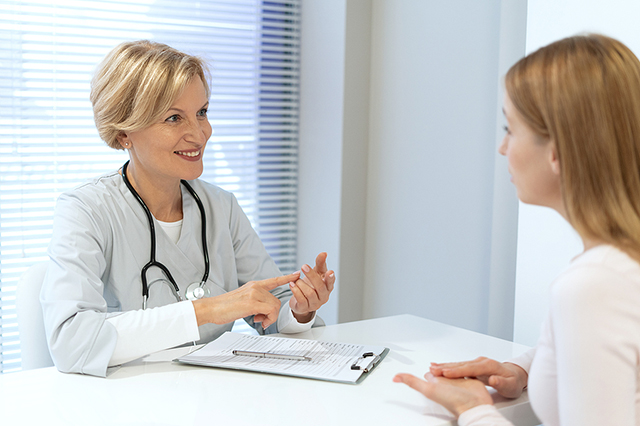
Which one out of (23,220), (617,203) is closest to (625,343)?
(617,203)

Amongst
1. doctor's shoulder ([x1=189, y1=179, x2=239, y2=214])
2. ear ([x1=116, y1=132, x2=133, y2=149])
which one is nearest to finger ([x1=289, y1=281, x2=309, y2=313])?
doctor's shoulder ([x1=189, y1=179, x2=239, y2=214])

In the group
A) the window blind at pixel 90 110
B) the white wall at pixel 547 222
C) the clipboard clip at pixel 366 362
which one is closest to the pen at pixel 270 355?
the clipboard clip at pixel 366 362

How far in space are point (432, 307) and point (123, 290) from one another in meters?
1.29

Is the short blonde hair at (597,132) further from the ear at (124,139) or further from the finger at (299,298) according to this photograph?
the ear at (124,139)

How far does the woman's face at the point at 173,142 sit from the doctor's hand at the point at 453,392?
0.91 m

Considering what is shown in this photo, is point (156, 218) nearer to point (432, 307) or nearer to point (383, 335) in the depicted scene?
point (383, 335)

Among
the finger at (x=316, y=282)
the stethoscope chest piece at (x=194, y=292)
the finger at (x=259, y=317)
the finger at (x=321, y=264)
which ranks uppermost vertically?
the finger at (x=321, y=264)

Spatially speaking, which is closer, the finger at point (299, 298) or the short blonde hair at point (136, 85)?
the finger at point (299, 298)

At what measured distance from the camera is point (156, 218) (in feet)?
5.60

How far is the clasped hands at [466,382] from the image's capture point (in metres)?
1.01

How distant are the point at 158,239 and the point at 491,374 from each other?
0.92m

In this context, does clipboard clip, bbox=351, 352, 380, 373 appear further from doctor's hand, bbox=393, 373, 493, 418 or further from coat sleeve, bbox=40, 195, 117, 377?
coat sleeve, bbox=40, 195, 117, 377

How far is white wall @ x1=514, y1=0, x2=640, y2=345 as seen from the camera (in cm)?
149

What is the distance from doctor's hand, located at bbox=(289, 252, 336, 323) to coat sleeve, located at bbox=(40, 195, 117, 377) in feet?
1.48
